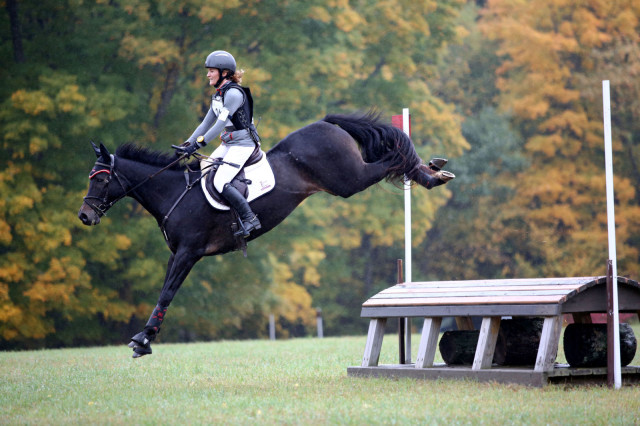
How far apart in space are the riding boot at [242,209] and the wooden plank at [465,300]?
145 centimetres

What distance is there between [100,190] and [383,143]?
3008 millimetres

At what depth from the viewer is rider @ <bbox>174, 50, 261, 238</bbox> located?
8484 millimetres

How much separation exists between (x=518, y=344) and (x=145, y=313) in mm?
14976

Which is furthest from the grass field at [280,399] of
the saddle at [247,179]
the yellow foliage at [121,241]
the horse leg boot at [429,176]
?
the yellow foliage at [121,241]

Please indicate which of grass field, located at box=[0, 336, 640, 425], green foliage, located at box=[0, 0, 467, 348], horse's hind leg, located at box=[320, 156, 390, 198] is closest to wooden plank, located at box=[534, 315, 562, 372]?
grass field, located at box=[0, 336, 640, 425]

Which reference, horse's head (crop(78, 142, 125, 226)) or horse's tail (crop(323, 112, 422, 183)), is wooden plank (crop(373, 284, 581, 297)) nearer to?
horse's tail (crop(323, 112, 422, 183))

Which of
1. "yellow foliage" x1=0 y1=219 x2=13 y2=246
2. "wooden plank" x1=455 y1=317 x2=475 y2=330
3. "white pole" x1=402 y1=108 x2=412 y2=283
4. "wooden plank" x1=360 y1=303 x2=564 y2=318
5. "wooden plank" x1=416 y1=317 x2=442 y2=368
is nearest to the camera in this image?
"wooden plank" x1=360 y1=303 x2=564 y2=318

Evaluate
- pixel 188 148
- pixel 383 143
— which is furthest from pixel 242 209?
pixel 383 143

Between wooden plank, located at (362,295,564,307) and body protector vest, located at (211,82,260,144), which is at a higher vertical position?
body protector vest, located at (211,82,260,144)

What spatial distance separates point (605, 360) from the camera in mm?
8375

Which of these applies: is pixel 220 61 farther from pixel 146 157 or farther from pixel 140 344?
pixel 140 344

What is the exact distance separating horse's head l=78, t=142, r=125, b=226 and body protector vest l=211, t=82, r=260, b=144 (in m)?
1.20

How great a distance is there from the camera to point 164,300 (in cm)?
830

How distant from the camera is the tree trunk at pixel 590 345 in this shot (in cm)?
830
